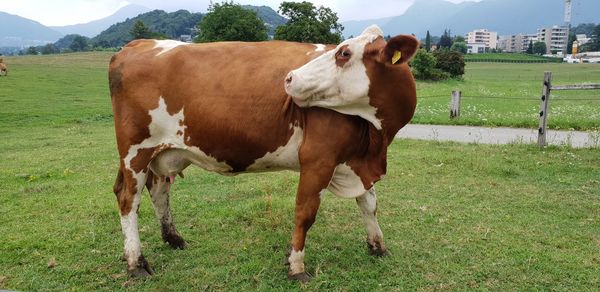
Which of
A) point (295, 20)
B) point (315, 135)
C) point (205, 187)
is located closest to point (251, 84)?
point (315, 135)

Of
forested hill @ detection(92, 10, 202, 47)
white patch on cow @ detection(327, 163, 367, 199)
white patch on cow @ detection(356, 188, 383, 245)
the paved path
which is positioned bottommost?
the paved path

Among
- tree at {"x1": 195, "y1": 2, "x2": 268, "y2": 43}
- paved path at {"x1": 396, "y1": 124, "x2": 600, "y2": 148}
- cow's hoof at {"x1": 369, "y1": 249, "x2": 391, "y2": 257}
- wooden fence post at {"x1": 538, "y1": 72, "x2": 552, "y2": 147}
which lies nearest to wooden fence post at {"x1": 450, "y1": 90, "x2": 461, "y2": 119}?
paved path at {"x1": 396, "y1": 124, "x2": 600, "y2": 148}

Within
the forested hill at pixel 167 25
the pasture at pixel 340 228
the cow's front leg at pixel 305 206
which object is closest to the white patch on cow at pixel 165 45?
the cow's front leg at pixel 305 206

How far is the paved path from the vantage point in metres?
11.2

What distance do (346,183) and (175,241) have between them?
83.5 inches

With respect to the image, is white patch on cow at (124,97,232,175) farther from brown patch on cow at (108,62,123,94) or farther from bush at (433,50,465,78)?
bush at (433,50,465,78)

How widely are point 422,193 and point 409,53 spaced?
385cm

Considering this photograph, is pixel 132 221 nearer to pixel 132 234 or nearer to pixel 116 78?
pixel 132 234

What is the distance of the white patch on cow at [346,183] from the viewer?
454 centimetres

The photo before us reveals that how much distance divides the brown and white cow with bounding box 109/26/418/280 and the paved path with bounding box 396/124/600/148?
8.05 metres

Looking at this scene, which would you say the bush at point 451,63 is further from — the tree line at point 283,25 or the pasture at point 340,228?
the pasture at point 340,228

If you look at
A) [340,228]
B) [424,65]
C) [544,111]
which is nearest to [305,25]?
[424,65]

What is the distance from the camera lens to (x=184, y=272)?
15.7 feet

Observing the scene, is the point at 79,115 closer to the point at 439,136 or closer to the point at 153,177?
the point at 439,136
